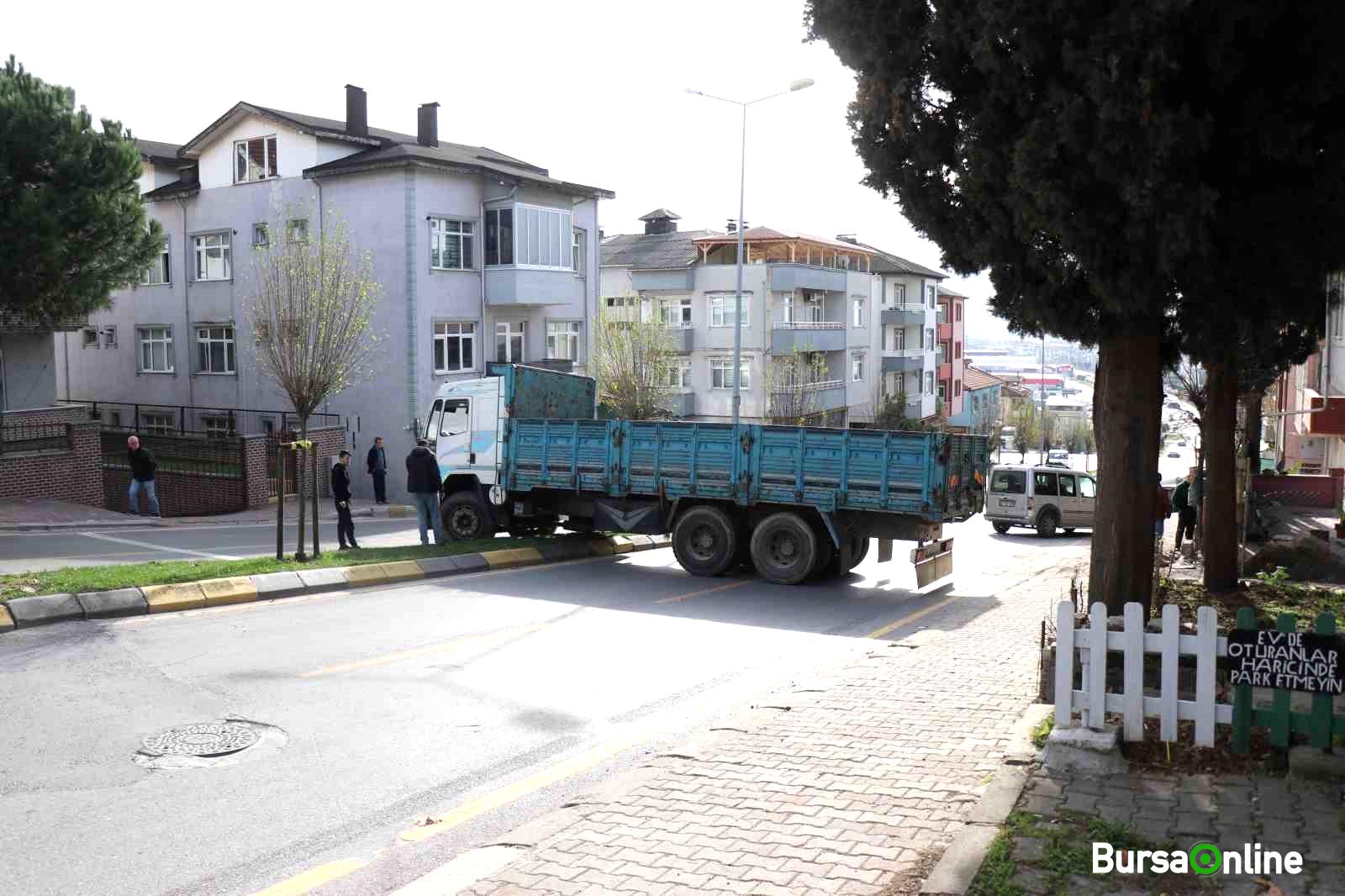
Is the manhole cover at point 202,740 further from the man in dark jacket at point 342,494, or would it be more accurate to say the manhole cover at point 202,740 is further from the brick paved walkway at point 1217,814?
the man in dark jacket at point 342,494

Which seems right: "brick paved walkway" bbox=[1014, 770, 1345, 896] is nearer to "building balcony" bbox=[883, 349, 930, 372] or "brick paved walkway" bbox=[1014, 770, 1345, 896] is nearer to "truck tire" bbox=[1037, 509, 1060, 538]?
"truck tire" bbox=[1037, 509, 1060, 538]

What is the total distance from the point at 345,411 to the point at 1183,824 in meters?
31.6

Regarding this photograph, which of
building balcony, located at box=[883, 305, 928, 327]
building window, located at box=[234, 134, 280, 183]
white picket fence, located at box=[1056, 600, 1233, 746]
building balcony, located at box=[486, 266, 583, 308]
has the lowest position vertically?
white picket fence, located at box=[1056, 600, 1233, 746]

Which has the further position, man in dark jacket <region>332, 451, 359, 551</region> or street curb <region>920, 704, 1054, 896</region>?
man in dark jacket <region>332, 451, 359, 551</region>

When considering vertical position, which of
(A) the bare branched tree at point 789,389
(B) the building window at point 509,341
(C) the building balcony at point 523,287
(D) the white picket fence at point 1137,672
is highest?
(C) the building balcony at point 523,287

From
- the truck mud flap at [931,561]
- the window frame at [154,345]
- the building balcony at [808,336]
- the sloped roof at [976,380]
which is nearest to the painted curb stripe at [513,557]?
the truck mud flap at [931,561]

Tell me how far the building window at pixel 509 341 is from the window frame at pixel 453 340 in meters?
1.05

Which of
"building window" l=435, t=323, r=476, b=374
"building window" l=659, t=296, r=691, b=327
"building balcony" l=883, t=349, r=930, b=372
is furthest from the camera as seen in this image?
"building balcony" l=883, t=349, r=930, b=372

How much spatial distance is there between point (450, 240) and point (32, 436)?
12595mm

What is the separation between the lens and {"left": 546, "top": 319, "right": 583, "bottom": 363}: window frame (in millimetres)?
38625

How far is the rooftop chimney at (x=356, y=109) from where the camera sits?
38.3 m

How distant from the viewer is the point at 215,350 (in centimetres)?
3838

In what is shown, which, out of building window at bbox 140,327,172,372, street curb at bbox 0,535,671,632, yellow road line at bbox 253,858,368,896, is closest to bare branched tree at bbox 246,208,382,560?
street curb at bbox 0,535,671,632

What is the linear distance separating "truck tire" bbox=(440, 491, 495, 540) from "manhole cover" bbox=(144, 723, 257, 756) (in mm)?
11704
